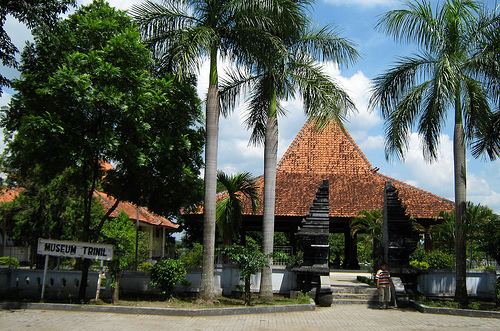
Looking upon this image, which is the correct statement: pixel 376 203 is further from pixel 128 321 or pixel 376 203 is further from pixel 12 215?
pixel 12 215

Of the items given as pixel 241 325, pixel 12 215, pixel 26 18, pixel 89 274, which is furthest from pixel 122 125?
pixel 12 215

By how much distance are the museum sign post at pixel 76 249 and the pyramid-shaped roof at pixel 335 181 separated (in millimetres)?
9000

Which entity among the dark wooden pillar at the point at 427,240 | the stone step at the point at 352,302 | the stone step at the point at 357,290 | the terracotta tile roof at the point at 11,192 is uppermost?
the terracotta tile roof at the point at 11,192

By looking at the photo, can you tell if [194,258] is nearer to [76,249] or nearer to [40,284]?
[40,284]

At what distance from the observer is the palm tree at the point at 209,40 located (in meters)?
12.4

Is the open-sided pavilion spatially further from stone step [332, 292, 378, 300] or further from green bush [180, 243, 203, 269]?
Answer: stone step [332, 292, 378, 300]

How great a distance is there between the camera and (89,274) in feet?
45.7

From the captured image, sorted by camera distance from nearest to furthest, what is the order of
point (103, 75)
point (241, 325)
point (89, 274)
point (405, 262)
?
1. point (241, 325)
2. point (103, 75)
3. point (89, 274)
4. point (405, 262)

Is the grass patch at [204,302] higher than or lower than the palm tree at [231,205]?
lower

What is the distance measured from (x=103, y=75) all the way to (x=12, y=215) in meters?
12.6

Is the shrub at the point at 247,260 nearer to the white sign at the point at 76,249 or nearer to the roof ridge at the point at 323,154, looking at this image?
the white sign at the point at 76,249

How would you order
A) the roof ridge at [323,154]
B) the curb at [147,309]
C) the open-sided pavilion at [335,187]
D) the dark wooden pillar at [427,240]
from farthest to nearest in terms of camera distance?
the roof ridge at [323,154], the open-sided pavilion at [335,187], the dark wooden pillar at [427,240], the curb at [147,309]

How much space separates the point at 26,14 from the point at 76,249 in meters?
5.46

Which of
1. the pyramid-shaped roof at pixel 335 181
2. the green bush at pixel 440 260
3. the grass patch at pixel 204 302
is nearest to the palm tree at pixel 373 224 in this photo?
the pyramid-shaped roof at pixel 335 181
